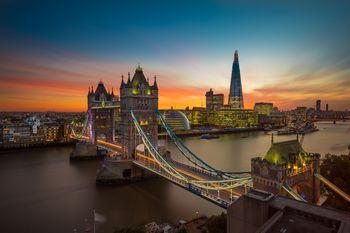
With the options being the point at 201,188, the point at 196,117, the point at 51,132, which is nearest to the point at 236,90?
the point at 196,117

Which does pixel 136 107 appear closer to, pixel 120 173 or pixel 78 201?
pixel 120 173

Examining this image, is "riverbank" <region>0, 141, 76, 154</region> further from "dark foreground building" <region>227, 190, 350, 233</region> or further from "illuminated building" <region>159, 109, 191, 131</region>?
"dark foreground building" <region>227, 190, 350, 233</region>

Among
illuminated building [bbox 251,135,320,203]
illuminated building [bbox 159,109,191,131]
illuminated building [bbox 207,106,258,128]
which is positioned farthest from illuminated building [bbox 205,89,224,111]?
illuminated building [bbox 251,135,320,203]

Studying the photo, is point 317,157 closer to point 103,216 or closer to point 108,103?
point 103,216

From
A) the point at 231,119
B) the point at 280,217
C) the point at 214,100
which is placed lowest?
the point at 280,217

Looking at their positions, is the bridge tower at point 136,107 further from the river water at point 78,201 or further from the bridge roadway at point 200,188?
the river water at point 78,201

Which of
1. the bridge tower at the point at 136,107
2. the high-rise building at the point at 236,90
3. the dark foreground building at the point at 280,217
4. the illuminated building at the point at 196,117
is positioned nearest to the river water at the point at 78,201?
the bridge tower at the point at 136,107
